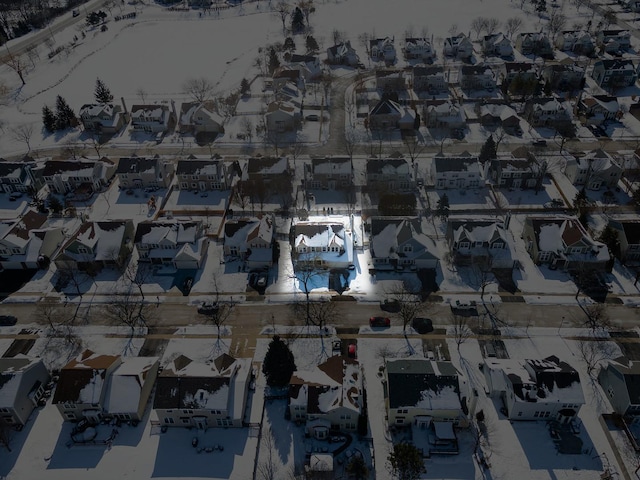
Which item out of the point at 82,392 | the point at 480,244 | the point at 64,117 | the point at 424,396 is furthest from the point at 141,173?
the point at 424,396

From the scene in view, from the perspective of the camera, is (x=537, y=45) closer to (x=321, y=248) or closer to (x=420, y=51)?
(x=420, y=51)

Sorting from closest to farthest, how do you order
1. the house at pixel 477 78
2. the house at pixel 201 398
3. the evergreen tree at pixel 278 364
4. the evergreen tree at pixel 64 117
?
the house at pixel 201 398
the evergreen tree at pixel 278 364
the evergreen tree at pixel 64 117
the house at pixel 477 78

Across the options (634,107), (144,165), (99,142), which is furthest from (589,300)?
(99,142)

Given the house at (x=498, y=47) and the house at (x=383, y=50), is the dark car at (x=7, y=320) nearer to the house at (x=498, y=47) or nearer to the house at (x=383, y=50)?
the house at (x=383, y=50)

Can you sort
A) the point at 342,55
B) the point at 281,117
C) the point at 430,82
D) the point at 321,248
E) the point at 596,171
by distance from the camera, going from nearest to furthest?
1. the point at 321,248
2. the point at 596,171
3. the point at 281,117
4. the point at 430,82
5. the point at 342,55

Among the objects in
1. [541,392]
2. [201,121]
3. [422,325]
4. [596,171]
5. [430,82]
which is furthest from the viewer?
[430,82]

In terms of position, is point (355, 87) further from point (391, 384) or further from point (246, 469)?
point (246, 469)

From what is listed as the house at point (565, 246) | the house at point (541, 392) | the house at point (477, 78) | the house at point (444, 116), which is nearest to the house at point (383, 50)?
the house at point (477, 78)
